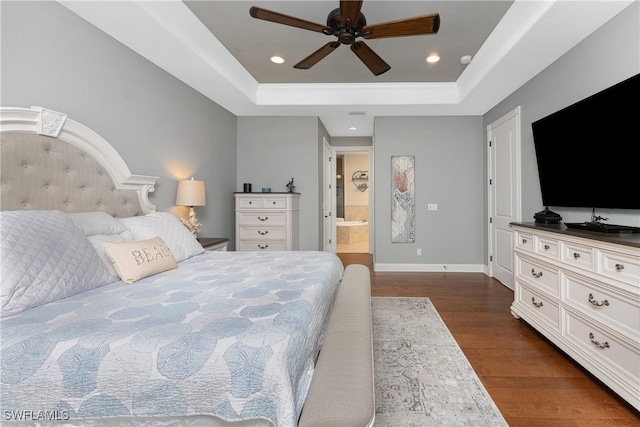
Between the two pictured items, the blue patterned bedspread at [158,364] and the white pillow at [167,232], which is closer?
the blue patterned bedspread at [158,364]

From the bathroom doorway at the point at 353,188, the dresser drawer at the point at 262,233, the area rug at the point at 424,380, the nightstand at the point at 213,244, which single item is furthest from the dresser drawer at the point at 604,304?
the bathroom doorway at the point at 353,188

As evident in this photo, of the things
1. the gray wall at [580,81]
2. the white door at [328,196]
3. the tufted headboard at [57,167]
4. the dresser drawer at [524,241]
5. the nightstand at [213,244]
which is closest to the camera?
the tufted headboard at [57,167]

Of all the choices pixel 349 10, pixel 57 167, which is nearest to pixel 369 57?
pixel 349 10

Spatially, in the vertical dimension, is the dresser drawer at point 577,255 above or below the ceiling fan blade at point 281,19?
below

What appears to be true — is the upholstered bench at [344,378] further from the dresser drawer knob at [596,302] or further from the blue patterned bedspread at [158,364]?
the dresser drawer knob at [596,302]

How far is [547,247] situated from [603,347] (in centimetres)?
80

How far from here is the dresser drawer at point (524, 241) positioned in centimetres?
257

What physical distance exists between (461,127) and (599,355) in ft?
12.3

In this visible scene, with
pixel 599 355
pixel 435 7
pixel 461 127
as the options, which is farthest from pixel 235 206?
pixel 599 355

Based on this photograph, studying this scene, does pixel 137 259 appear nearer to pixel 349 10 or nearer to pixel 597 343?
pixel 349 10

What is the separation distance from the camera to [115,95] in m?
2.43

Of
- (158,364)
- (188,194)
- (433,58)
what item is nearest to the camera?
(158,364)

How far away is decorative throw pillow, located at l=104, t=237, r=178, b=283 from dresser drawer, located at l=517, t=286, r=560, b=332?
277cm

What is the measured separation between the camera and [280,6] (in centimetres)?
249
